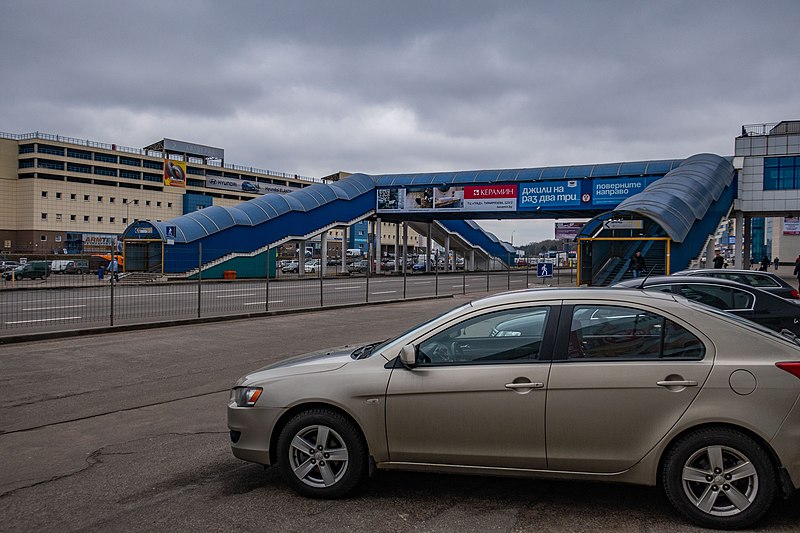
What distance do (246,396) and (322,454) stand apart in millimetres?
711

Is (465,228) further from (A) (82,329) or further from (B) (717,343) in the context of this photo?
Result: (B) (717,343)

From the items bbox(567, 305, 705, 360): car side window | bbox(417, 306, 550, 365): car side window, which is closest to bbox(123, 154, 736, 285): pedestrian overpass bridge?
bbox(417, 306, 550, 365): car side window

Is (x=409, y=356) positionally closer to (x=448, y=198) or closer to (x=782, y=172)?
(x=782, y=172)

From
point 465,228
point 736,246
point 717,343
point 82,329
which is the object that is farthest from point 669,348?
point 465,228

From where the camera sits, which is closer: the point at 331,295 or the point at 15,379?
the point at 15,379

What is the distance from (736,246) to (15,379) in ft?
151

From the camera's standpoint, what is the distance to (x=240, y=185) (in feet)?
357

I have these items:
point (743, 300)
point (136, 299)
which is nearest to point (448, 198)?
point (136, 299)

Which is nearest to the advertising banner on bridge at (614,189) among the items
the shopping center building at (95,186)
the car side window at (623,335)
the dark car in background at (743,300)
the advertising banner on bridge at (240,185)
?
the shopping center building at (95,186)

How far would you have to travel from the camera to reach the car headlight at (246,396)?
4.49 meters

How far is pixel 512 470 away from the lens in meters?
4.09

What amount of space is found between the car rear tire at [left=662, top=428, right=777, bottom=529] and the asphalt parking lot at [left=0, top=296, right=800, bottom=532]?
17 cm

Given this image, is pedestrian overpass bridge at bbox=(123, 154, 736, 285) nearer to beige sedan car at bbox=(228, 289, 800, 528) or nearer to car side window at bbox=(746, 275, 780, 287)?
car side window at bbox=(746, 275, 780, 287)

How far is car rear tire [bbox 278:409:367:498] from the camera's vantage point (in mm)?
4273
